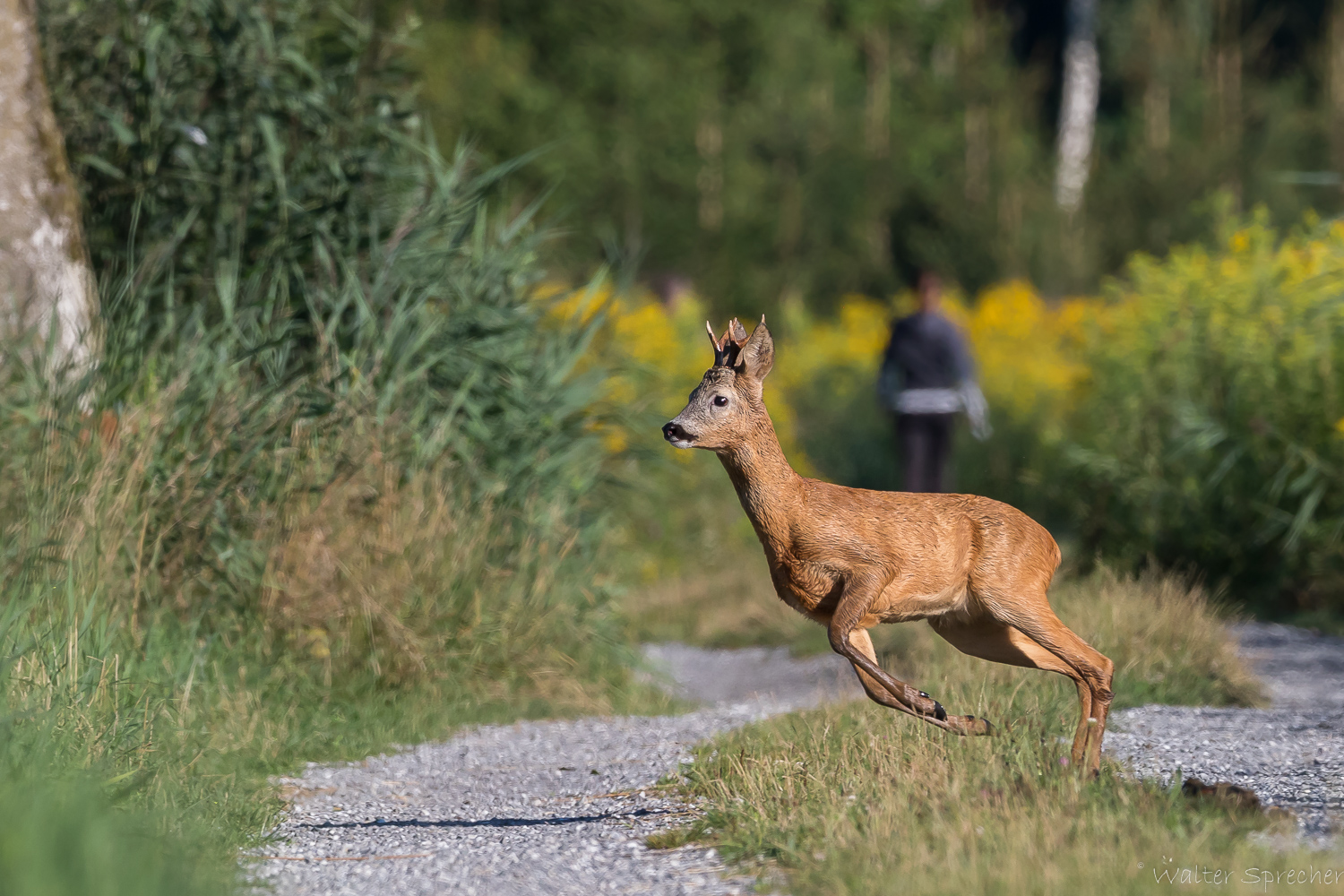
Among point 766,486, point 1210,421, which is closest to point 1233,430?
point 1210,421

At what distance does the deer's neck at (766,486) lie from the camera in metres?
5.32

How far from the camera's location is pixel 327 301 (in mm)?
8531

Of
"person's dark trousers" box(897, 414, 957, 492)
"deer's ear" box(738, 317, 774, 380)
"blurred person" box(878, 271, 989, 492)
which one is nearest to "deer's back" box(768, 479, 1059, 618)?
"deer's ear" box(738, 317, 774, 380)

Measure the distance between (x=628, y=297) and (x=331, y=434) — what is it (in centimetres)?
774

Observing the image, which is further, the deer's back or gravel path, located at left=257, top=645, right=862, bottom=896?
the deer's back

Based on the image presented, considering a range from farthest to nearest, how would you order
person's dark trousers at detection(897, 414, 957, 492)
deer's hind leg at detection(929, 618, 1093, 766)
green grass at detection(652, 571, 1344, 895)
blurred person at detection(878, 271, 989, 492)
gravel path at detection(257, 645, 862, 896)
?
1. person's dark trousers at detection(897, 414, 957, 492)
2. blurred person at detection(878, 271, 989, 492)
3. deer's hind leg at detection(929, 618, 1093, 766)
4. gravel path at detection(257, 645, 862, 896)
5. green grass at detection(652, 571, 1344, 895)

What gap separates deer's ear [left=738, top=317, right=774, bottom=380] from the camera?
17.6ft

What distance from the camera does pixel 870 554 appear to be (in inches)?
207

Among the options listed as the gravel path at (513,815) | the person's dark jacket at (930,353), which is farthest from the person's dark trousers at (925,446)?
the gravel path at (513,815)

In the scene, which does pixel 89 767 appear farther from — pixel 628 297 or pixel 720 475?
pixel 628 297

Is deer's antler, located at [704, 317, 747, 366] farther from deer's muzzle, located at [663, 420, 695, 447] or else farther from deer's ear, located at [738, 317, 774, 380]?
deer's muzzle, located at [663, 420, 695, 447]

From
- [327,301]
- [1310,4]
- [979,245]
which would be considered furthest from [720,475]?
[1310,4]

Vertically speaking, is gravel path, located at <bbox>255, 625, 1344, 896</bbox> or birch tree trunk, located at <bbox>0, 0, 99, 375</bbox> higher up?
birch tree trunk, located at <bbox>0, 0, 99, 375</bbox>

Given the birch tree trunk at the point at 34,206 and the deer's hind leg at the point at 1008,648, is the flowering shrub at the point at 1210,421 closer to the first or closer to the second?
the birch tree trunk at the point at 34,206
